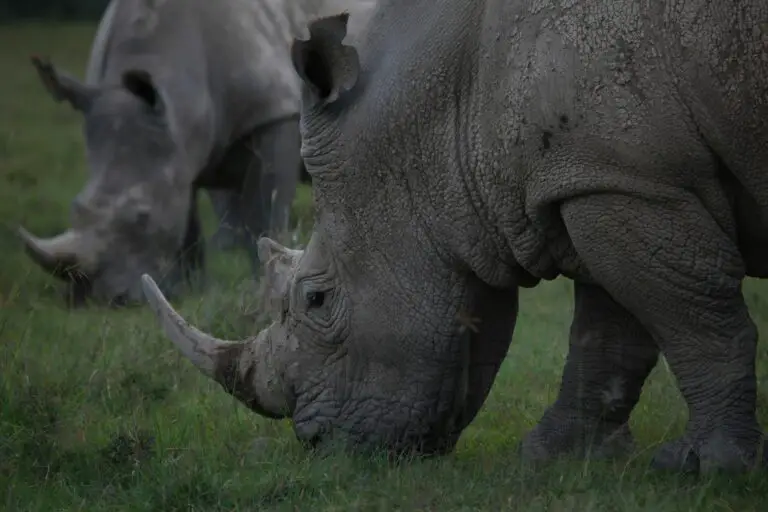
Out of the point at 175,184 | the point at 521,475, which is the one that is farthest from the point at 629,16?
the point at 175,184

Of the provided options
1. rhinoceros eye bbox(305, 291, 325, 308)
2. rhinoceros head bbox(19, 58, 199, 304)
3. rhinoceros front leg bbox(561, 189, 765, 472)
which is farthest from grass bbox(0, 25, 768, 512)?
rhinoceros head bbox(19, 58, 199, 304)

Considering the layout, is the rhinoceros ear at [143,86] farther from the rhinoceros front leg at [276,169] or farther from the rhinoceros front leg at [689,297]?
the rhinoceros front leg at [689,297]

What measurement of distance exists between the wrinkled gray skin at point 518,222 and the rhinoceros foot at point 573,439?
0.01m

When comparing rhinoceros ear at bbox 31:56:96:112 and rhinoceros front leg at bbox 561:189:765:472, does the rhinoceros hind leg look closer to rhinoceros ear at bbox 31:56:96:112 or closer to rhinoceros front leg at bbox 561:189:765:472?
rhinoceros ear at bbox 31:56:96:112

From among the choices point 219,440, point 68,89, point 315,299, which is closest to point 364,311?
point 315,299

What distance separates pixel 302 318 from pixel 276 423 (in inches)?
29.4

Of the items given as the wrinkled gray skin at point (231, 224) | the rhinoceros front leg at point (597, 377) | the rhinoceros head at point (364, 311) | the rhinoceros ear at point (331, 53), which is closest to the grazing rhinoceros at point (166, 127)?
the wrinkled gray skin at point (231, 224)

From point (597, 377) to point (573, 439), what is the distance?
0.25 metres

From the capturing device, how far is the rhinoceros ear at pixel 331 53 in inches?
217

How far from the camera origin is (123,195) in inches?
401

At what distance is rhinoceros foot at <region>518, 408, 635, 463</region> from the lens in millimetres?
5797

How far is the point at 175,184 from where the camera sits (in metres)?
10.3

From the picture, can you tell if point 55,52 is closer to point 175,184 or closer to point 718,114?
point 175,184

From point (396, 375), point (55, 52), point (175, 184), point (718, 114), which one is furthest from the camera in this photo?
point (55, 52)
